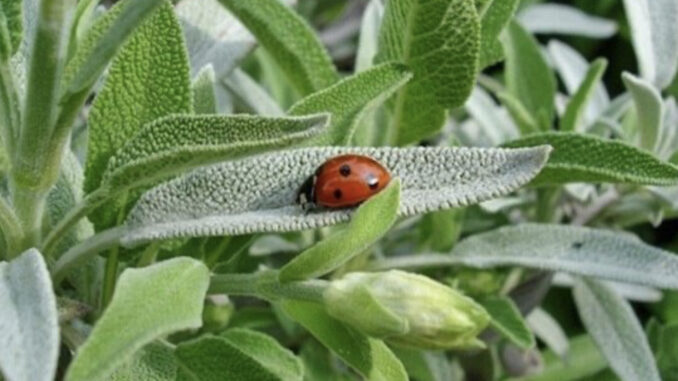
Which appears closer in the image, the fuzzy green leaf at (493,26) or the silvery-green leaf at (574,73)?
the fuzzy green leaf at (493,26)

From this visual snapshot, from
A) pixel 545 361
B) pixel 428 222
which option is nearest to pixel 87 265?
pixel 428 222

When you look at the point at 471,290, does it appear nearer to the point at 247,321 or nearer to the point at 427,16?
the point at 247,321

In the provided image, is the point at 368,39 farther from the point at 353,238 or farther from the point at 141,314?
the point at 141,314

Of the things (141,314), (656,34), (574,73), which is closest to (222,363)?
(141,314)

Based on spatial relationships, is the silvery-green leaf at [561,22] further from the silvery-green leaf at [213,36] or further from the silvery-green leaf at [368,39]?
the silvery-green leaf at [213,36]

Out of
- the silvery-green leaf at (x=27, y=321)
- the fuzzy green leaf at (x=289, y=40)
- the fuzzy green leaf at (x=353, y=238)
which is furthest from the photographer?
the fuzzy green leaf at (x=289, y=40)

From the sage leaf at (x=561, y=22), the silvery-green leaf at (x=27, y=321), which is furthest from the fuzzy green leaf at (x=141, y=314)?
the sage leaf at (x=561, y=22)

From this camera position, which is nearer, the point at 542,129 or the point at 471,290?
Answer: the point at 471,290
